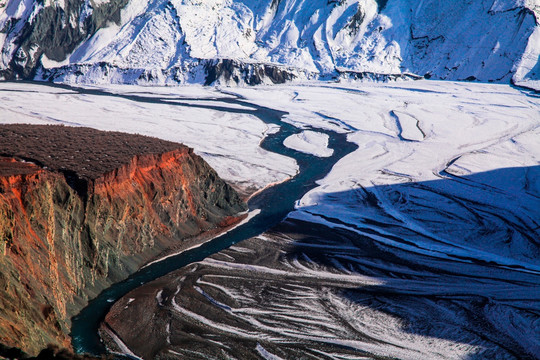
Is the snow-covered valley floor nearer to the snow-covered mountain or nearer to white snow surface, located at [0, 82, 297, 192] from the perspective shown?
white snow surface, located at [0, 82, 297, 192]

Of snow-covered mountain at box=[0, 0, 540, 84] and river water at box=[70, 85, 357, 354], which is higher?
snow-covered mountain at box=[0, 0, 540, 84]

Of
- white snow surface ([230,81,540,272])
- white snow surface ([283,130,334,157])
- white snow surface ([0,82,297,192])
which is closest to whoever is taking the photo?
white snow surface ([230,81,540,272])

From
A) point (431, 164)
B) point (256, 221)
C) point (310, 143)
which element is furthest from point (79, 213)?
point (310, 143)

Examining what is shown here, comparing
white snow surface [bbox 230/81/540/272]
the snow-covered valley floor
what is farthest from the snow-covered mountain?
the snow-covered valley floor

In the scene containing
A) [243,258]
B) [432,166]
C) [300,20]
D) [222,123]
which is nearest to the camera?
[243,258]

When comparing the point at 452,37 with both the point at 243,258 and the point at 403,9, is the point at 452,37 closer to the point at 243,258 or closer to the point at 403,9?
the point at 403,9

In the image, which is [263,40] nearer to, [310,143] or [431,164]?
[310,143]

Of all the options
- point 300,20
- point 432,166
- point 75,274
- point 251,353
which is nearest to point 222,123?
point 432,166
